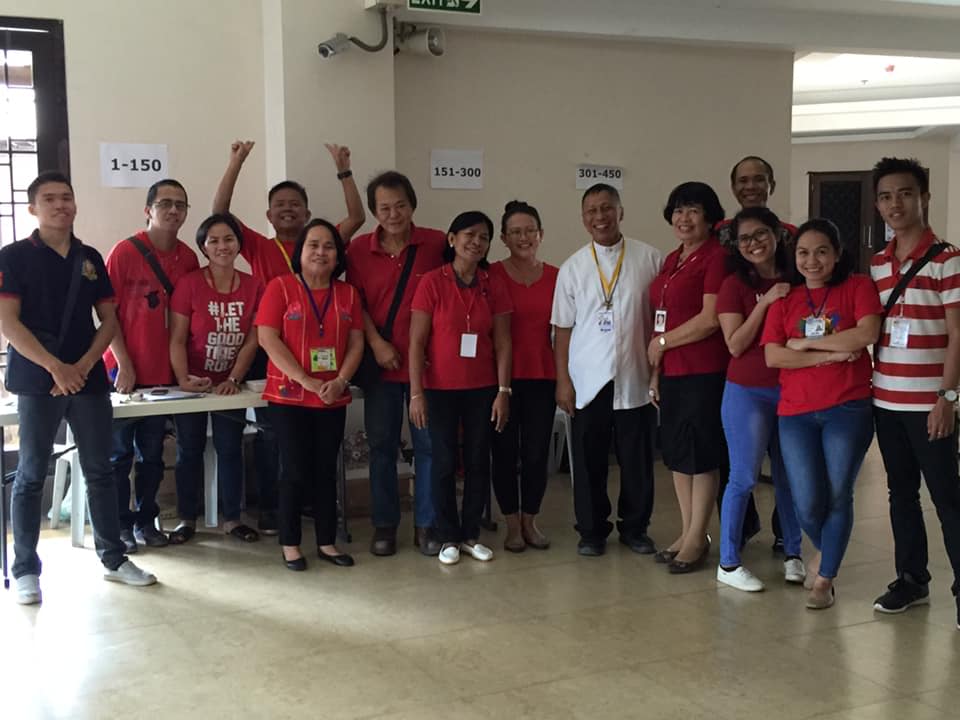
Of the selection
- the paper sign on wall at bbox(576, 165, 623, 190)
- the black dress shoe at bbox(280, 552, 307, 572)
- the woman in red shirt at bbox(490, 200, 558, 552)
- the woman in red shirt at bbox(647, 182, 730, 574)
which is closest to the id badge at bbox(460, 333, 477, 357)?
the woman in red shirt at bbox(490, 200, 558, 552)

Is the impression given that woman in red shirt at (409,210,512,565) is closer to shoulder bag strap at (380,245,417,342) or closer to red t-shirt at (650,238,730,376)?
shoulder bag strap at (380,245,417,342)

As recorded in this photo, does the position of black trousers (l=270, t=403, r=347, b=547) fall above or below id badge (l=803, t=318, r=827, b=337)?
below

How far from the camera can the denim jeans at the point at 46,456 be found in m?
3.59

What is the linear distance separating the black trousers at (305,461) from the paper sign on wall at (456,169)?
2157mm

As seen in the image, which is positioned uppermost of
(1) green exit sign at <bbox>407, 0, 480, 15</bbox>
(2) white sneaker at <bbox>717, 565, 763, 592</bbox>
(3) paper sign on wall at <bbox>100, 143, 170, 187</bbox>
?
(1) green exit sign at <bbox>407, 0, 480, 15</bbox>

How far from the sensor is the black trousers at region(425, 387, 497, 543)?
408 centimetres

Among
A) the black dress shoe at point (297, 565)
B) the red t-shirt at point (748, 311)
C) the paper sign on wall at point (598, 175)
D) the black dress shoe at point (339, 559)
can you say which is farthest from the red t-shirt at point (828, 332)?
the paper sign on wall at point (598, 175)

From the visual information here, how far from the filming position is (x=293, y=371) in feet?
12.6

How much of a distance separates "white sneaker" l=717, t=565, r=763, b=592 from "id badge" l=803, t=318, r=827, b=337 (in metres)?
1.01

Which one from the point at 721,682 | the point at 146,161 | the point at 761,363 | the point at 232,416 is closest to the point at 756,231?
the point at 761,363

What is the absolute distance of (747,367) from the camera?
3.63 metres

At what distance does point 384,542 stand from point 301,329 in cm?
103

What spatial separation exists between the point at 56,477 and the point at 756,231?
336cm

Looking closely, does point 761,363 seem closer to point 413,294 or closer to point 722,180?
point 413,294
